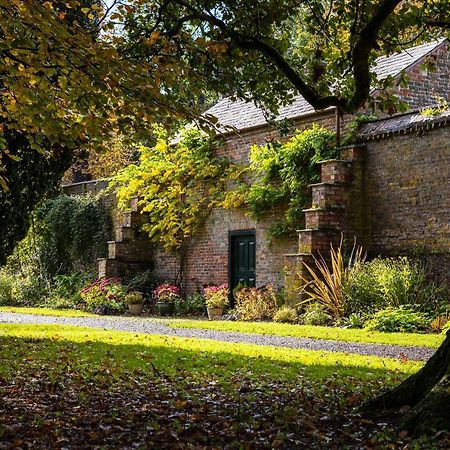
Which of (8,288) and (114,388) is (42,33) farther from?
(8,288)

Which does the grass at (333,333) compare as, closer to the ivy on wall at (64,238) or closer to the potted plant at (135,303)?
the potted plant at (135,303)

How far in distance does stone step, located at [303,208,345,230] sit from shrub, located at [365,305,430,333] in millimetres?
2699

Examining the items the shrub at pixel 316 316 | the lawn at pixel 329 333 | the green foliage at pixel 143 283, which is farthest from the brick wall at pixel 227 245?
the lawn at pixel 329 333

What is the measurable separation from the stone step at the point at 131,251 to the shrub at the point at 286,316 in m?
7.21

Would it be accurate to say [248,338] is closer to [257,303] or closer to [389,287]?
[389,287]

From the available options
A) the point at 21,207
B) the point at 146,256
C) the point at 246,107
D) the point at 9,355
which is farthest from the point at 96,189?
the point at 9,355

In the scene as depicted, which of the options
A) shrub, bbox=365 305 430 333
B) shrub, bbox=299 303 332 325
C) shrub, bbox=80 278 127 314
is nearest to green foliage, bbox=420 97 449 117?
shrub, bbox=365 305 430 333

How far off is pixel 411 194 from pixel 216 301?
17.7 ft

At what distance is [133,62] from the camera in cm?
683

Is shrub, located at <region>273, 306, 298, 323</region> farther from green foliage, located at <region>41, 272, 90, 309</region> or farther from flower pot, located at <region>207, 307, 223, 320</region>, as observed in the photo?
green foliage, located at <region>41, 272, 90, 309</region>

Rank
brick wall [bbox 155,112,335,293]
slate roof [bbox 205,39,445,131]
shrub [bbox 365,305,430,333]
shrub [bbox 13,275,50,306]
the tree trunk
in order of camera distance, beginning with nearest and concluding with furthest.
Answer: the tree trunk → shrub [bbox 365,305,430,333] → slate roof [bbox 205,39,445,131] → brick wall [bbox 155,112,335,293] → shrub [bbox 13,275,50,306]

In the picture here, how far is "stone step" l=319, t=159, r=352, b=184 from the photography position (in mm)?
16016

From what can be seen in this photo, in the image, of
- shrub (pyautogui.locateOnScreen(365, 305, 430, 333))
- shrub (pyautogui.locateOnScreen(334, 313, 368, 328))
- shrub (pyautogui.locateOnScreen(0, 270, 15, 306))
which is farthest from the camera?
shrub (pyautogui.locateOnScreen(0, 270, 15, 306))

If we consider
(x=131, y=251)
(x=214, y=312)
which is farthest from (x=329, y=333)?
(x=131, y=251)
